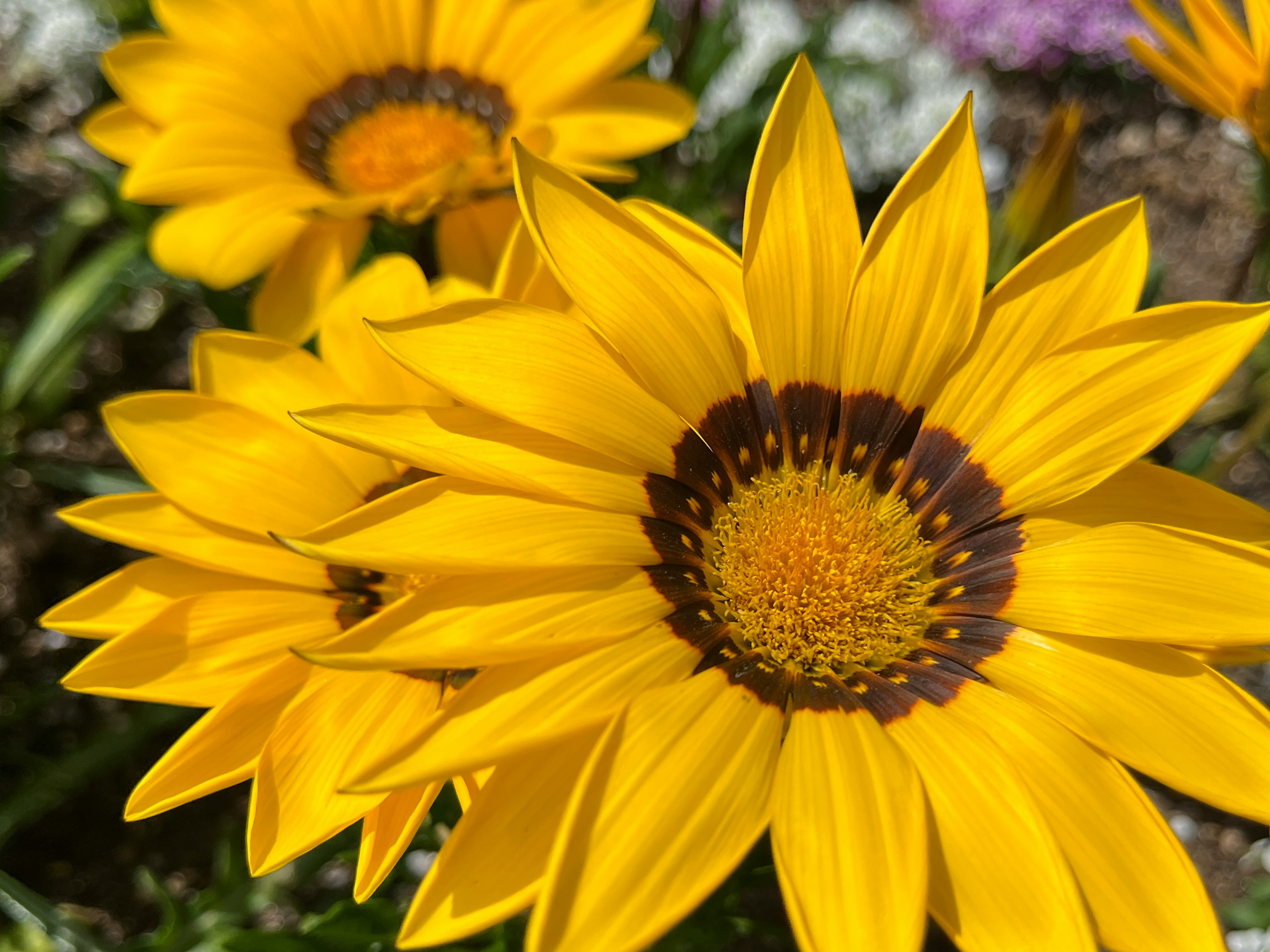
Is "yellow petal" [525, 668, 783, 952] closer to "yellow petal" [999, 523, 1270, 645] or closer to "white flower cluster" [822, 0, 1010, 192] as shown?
"yellow petal" [999, 523, 1270, 645]

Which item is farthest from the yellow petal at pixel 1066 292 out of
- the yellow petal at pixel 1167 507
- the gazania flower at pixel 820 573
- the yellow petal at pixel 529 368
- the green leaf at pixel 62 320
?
the green leaf at pixel 62 320

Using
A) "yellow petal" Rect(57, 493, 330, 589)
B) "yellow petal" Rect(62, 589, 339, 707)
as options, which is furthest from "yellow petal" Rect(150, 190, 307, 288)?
"yellow petal" Rect(62, 589, 339, 707)

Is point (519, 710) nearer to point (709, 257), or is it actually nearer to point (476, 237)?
point (709, 257)

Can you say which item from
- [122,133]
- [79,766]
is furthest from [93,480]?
[122,133]

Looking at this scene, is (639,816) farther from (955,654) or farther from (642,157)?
(642,157)

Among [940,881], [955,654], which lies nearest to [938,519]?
[955,654]

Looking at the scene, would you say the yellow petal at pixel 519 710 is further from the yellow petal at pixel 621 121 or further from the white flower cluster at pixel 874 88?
the white flower cluster at pixel 874 88
